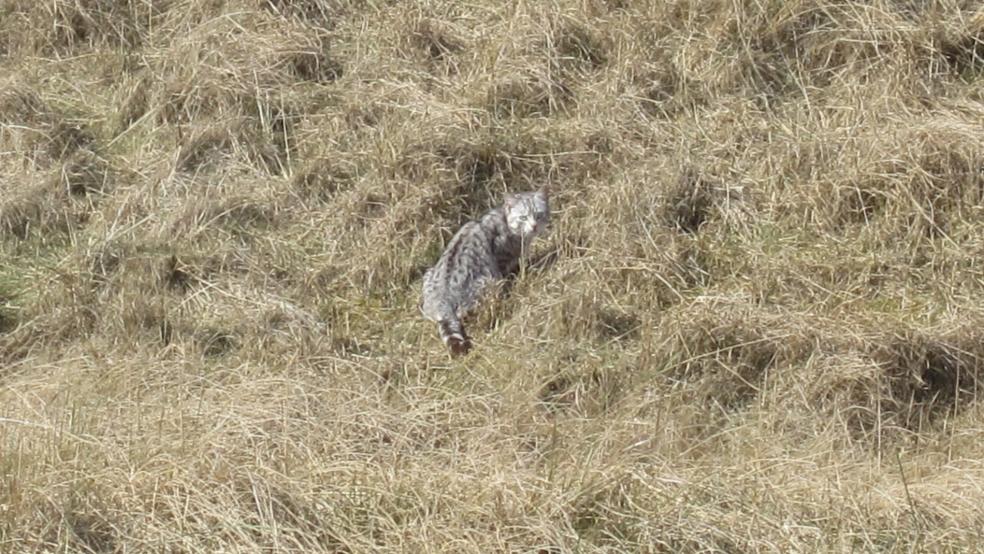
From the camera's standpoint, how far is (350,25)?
857 cm

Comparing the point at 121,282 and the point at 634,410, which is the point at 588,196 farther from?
the point at 121,282

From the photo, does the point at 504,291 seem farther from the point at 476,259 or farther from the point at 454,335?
the point at 454,335

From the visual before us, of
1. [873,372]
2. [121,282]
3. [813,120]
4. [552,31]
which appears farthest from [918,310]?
[121,282]

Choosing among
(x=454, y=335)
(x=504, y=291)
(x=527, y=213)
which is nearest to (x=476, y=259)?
(x=504, y=291)

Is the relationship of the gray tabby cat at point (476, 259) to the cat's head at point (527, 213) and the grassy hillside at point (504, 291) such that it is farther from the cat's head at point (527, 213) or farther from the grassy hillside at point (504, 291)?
the grassy hillside at point (504, 291)

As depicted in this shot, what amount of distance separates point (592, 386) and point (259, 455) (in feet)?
5.53

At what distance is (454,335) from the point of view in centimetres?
680

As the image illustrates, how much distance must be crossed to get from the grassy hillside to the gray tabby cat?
0.35 feet

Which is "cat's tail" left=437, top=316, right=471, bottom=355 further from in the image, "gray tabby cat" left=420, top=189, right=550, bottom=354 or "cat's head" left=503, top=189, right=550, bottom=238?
"cat's head" left=503, top=189, right=550, bottom=238

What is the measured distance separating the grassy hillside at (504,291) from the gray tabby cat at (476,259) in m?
0.11

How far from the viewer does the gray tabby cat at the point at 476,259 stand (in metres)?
6.93

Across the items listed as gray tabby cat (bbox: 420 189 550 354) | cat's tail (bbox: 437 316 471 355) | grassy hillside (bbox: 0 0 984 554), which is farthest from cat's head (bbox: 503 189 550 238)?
cat's tail (bbox: 437 316 471 355)

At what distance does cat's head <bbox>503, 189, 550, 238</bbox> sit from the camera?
7270mm

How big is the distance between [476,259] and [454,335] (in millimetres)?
499
